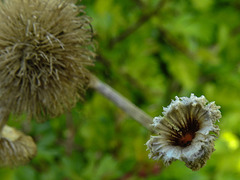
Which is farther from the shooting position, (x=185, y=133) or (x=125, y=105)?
(x=125, y=105)

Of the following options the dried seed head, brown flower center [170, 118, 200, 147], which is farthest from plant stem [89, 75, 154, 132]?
brown flower center [170, 118, 200, 147]

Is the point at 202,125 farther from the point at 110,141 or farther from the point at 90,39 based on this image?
the point at 110,141

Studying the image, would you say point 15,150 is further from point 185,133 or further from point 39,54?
point 185,133

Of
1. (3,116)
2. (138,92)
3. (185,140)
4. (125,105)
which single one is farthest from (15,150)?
(138,92)

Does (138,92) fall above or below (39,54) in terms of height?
above

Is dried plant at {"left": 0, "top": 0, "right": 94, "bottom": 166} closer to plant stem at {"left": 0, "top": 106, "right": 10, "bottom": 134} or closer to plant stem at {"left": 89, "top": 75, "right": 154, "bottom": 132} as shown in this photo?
plant stem at {"left": 0, "top": 106, "right": 10, "bottom": 134}

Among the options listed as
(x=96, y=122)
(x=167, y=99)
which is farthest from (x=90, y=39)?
(x=167, y=99)

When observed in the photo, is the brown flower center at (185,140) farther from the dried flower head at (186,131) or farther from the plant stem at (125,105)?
the plant stem at (125,105)
